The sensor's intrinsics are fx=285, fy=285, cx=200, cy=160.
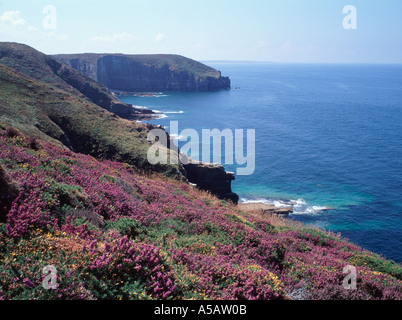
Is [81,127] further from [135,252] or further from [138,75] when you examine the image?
[138,75]

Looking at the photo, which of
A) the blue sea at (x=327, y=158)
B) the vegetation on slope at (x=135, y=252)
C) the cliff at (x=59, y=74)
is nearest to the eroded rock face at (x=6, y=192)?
the vegetation on slope at (x=135, y=252)

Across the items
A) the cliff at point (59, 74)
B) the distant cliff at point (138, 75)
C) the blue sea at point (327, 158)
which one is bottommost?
the blue sea at point (327, 158)

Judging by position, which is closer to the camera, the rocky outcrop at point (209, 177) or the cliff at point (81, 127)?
the cliff at point (81, 127)

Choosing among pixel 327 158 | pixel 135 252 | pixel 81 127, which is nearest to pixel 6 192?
pixel 135 252

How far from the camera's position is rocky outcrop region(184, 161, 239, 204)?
3897 cm

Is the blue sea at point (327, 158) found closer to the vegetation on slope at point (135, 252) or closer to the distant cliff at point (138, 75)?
the vegetation on slope at point (135, 252)

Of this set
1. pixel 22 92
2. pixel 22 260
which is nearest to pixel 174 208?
pixel 22 260

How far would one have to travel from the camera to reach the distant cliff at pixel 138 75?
18450 centimetres

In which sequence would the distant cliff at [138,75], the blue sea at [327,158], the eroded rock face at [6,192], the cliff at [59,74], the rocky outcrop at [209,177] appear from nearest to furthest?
the eroded rock face at [6,192], the rocky outcrop at [209,177], the blue sea at [327,158], the cliff at [59,74], the distant cliff at [138,75]

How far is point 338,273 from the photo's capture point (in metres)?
9.59

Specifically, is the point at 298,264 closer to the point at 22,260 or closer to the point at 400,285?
the point at 400,285

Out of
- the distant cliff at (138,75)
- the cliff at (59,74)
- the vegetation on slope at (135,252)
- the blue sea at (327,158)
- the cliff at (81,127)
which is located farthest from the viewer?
the distant cliff at (138,75)

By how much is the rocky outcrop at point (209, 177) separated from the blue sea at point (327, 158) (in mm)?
7943
